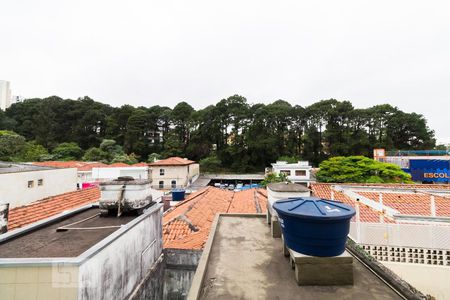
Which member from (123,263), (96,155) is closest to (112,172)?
(96,155)

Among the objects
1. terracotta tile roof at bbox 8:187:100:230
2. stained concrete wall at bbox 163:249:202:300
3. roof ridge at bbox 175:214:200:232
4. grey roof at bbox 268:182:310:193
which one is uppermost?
grey roof at bbox 268:182:310:193

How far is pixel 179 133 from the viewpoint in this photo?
5425 cm

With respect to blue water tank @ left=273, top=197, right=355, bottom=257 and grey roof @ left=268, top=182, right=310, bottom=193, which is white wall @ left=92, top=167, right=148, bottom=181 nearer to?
grey roof @ left=268, top=182, right=310, bottom=193

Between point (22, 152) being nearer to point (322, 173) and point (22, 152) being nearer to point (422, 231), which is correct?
point (322, 173)

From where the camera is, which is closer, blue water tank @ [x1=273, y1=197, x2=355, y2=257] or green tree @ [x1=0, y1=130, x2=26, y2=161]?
blue water tank @ [x1=273, y1=197, x2=355, y2=257]

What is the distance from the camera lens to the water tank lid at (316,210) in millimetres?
2921

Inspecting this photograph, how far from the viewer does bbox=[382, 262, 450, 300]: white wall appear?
250 inches

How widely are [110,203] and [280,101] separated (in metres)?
52.3

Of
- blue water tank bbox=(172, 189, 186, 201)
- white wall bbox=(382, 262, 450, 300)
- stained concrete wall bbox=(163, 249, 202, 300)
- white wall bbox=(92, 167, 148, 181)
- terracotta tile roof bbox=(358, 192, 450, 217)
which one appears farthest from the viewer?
white wall bbox=(92, 167, 148, 181)

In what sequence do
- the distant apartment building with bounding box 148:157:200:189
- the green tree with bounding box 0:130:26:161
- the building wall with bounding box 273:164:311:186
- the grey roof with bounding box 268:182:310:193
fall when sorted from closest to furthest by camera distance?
the grey roof with bounding box 268:182:310:193 < the distant apartment building with bounding box 148:157:200:189 < the building wall with bounding box 273:164:311:186 < the green tree with bounding box 0:130:26:161

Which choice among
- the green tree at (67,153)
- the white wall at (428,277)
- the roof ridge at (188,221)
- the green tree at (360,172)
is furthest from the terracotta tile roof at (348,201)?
the green tree at (67,153)

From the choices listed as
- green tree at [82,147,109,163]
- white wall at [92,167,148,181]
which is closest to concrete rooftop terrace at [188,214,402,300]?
white wall at [92,167,148,181]

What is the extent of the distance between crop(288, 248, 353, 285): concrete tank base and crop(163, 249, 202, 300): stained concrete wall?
3.06 m

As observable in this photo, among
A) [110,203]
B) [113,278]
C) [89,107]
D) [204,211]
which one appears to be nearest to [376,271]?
[113,278]
